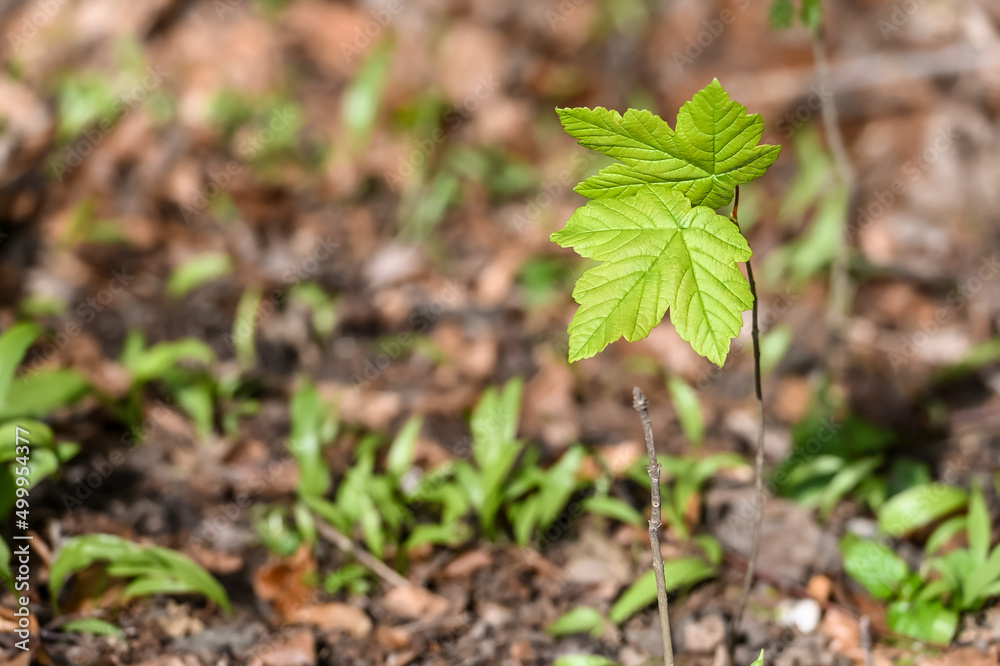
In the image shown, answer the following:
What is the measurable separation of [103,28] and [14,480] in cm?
393

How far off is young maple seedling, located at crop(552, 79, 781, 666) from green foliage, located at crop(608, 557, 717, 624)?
3.24ft

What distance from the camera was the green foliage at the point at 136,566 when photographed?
1.93m

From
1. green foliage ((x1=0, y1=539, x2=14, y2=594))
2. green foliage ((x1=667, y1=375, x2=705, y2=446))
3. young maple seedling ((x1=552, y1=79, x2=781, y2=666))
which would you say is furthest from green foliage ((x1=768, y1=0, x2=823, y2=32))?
green foliage ((x1=0, y1=539, x2=14, y2=594))

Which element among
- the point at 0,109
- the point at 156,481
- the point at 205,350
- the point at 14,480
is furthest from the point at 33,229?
the point at 14,480

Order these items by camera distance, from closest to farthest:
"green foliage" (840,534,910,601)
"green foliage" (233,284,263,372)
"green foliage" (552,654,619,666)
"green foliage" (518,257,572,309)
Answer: "green foliage" (552,654,619,666) < "green foliage" (840,534,910,601) < "green foliage" (233,284,263,372) < "green foliage" (518,257,572,309)

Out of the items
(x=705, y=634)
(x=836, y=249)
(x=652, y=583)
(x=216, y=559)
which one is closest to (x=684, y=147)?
(x=652, y=583)

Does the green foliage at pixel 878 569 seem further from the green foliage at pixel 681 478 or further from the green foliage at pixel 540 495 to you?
the green foliage at pixel 540 495

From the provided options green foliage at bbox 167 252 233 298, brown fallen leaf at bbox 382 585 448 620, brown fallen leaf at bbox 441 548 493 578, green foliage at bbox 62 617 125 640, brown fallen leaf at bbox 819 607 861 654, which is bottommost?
brown fallen leaf at bbox 819 607 861 654

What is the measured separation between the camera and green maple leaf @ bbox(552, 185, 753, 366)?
111 cm

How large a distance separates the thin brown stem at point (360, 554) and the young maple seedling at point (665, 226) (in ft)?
4.26

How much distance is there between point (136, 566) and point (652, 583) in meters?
1.42

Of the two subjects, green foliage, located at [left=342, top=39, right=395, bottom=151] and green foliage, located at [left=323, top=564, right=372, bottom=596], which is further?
green foliage, located at [left=342, top=39, right=395, bottom=151]

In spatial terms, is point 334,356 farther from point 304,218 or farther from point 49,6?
point 49,6

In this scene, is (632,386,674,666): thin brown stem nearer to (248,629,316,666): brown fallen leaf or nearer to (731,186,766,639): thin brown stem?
(731,186,766,639): thin brown stem
